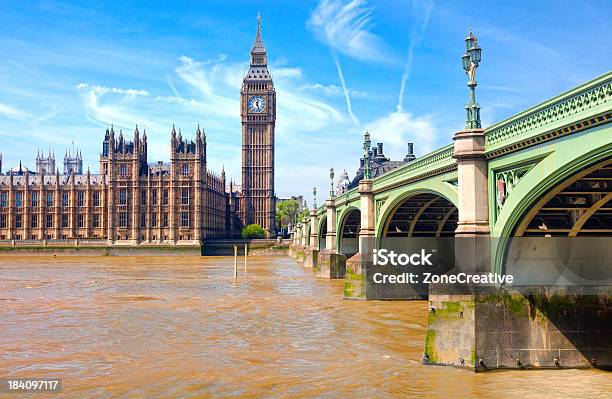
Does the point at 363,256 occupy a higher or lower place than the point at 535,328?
higher

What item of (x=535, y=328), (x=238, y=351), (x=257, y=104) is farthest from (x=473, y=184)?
(x=257, y=104)

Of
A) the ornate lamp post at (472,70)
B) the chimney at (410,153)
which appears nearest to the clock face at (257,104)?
the chimney at (410,153)

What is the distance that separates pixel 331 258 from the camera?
56312 mm

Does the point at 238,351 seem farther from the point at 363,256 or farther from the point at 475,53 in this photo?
the point at 363,256

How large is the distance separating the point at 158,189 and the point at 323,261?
7935cm

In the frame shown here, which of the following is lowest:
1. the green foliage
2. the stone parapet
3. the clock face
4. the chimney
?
the stone parapet

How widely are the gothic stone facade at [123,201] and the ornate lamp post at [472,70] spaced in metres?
109

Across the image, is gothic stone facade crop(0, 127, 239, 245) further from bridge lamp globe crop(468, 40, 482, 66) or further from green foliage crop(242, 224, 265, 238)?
bridge lamp globe crop(468, 40, 482, 66)

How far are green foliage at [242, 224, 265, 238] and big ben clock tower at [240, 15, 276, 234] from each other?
377 inches

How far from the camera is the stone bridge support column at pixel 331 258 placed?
5612 centimetres

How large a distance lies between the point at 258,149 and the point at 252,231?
1017 inches

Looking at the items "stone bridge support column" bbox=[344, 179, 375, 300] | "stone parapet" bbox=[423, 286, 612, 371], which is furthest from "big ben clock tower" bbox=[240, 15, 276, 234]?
"stone parapet" bbox=[423, 286, 612, 371]

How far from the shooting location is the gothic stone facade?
127375mm

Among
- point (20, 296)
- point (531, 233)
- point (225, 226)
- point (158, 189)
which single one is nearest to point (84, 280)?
point (20, 296)
